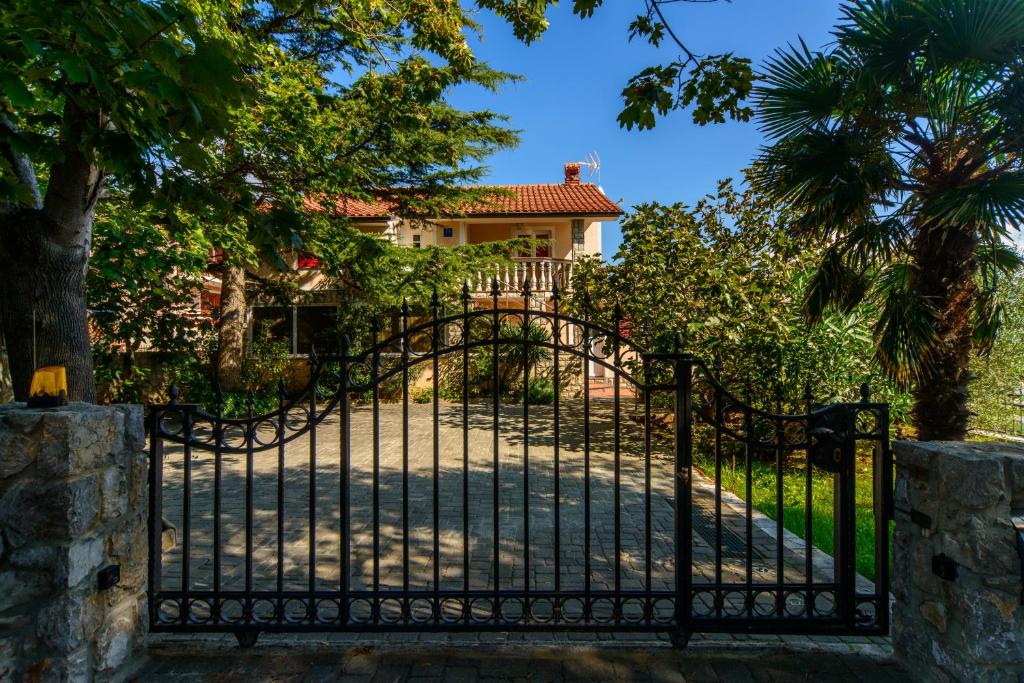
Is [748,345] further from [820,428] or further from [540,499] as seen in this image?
[820,428]

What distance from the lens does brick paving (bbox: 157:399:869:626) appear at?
4.17m

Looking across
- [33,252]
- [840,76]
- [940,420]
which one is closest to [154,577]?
[33,252]

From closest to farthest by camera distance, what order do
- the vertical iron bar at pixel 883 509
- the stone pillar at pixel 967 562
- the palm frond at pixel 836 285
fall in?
the stone pillar at pixel 967 562
the vertical iron bar at pixel 883 509
the palm frond at pixel 836 285

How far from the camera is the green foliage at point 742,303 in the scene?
7.58 m

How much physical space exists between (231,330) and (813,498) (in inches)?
522

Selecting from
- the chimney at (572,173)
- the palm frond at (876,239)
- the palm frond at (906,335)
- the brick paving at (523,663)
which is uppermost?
the chimney at (572,173)

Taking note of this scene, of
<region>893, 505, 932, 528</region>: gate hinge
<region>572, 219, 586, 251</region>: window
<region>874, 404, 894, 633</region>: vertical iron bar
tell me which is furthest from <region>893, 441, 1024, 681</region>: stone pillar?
<region>572, 219, 586, 251</region>: window

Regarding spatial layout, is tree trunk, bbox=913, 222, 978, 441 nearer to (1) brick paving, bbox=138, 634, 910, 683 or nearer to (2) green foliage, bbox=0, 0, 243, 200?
(1) brick paving, bbox=138, 634, 910, 683

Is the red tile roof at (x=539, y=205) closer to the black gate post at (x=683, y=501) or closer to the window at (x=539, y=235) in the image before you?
the window at (x=539, y=235)

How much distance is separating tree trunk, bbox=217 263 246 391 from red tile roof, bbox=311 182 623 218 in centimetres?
368

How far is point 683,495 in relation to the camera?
117 inches

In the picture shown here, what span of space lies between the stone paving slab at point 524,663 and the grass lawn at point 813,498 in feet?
4.15

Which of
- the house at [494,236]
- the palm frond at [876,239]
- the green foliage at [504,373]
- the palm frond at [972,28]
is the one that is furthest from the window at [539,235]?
the palm frond at [972,28]

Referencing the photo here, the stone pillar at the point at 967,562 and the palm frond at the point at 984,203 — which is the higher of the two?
the palm frond at the point at 984,203
